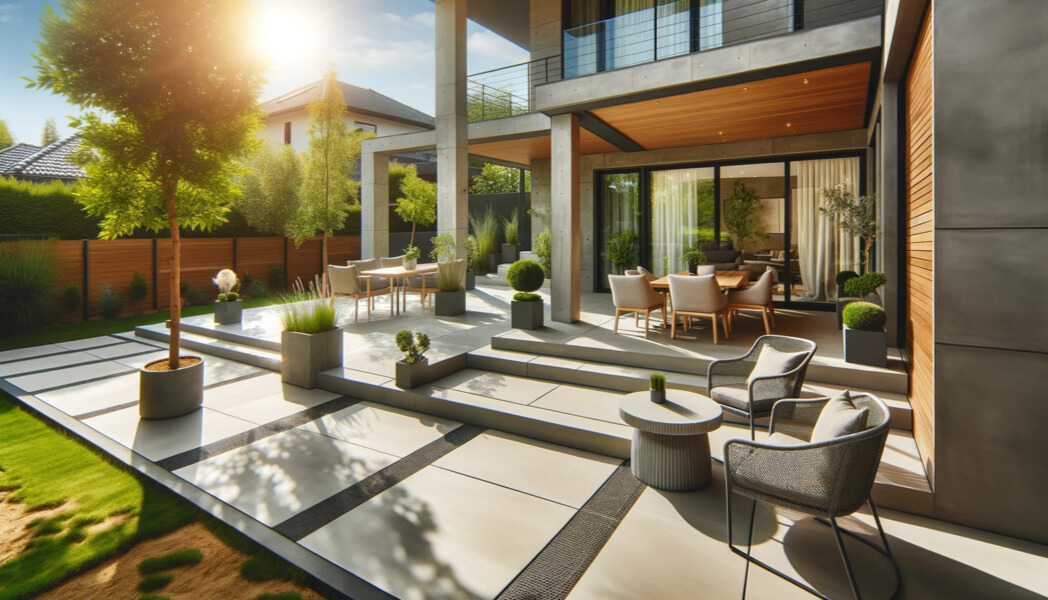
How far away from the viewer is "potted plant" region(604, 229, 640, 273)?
33.7 feet

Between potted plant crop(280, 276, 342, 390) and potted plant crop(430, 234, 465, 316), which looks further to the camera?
potted plant crop(430, 234, 465, 316)

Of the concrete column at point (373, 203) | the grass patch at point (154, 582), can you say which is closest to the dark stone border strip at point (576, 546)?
the grass patch at point (154, 582)

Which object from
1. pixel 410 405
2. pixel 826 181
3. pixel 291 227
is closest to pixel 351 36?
pixel 291 227

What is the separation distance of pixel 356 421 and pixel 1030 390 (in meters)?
4.35

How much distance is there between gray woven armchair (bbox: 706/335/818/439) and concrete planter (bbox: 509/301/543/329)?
294cm

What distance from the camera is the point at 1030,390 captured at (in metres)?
2.45

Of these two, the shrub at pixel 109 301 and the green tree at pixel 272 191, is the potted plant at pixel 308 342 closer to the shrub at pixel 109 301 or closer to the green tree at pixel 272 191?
the shrub at pixel 109 301

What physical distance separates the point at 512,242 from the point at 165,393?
11.2 meters

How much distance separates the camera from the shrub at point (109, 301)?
9.65m

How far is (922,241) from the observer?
352cm

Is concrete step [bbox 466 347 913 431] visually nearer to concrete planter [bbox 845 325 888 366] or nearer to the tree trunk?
concrete planter [bbox 845 325 888 366]

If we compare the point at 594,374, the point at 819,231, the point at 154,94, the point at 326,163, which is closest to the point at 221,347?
the point at 154,94

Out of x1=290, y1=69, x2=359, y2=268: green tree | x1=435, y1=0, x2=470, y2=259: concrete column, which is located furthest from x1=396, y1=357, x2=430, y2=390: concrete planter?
x1=290, y1=69, x2=359, y2=268: green tree

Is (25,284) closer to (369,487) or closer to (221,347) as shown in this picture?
(221,347)
